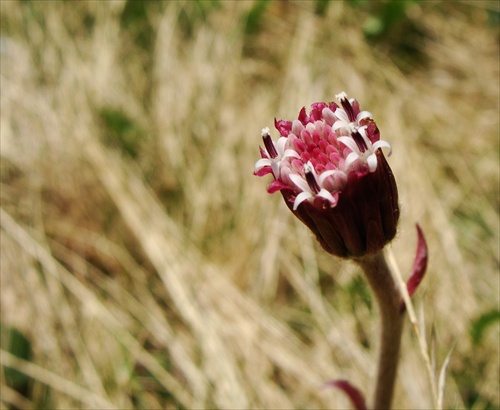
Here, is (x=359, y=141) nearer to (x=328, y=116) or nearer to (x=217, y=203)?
(x=328, y=116)

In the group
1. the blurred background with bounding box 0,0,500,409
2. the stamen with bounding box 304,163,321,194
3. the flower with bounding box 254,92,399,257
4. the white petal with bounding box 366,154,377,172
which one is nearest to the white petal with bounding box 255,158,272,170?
the flower with bounding box 254,92,399,257

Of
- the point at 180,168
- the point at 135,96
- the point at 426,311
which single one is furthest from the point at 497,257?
the point at 135,96

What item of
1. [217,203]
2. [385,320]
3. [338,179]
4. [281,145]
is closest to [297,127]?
[281,145]

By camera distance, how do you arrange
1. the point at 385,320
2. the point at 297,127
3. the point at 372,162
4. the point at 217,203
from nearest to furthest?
the point at 372,162
the point at 297,127
the point at 385,320
the point at 217,203

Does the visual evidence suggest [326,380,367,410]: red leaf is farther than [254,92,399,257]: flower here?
Yes

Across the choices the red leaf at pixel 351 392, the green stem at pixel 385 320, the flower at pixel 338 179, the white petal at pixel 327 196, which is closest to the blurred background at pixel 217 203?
the green stem at pixel 385 320

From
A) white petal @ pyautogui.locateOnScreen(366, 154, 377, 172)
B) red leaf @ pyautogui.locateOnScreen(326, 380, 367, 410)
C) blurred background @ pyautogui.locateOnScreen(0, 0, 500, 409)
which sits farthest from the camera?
blurred background @ pyautogui.locateOnScreen(0, 0, 500, 409)

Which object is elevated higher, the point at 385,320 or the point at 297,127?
the point at 297,127

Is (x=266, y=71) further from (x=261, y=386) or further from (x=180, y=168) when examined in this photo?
(x=261, y=386)

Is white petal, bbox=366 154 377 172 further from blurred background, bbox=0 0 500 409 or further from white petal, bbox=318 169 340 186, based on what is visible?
blurred background, bbox=0 0 500 409
